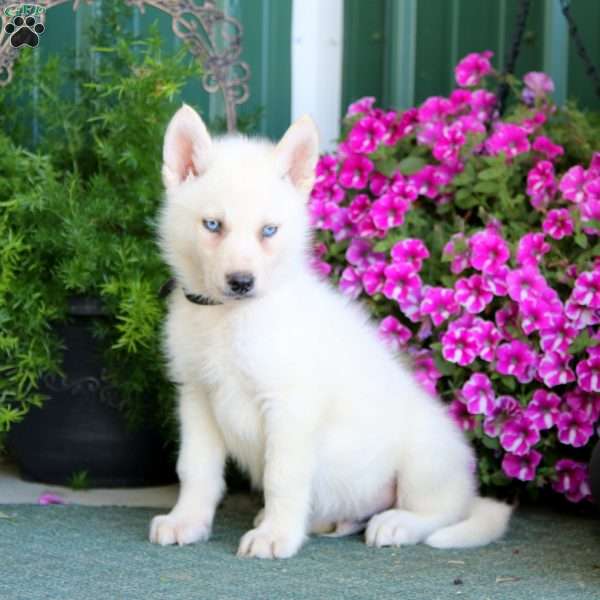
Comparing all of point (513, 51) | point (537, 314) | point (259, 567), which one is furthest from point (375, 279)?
point (259, 567)

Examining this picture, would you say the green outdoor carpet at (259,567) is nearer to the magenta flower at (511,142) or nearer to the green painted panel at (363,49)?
the magenta flower at (511,142)

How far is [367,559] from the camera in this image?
10.4ft

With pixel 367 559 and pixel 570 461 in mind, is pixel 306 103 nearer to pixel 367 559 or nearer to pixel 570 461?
pixel 570 461

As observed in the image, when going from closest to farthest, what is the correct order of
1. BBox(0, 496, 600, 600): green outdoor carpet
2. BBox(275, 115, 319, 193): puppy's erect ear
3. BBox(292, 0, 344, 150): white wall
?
BBox(0, 496, 600, 600): green outdoor carpet, BBox(275, 115, 319, 193): puppy's erect ear, BBox(292, 0, 344, 150): white wall

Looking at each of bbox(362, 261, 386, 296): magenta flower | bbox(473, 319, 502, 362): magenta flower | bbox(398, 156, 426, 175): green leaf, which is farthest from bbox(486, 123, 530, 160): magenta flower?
bbox(473, 319, 502, 362): magenta flower

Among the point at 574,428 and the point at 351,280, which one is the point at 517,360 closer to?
the point at 574,428

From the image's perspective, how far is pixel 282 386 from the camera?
3195 mm

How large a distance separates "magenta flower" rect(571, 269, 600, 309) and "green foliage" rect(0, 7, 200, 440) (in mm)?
1336

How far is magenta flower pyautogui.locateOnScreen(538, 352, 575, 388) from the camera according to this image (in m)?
3.70

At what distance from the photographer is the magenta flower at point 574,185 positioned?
3875 mm

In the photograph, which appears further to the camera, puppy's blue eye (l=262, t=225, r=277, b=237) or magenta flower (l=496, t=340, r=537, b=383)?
magenta flower (l=496, t=340, r=537, b=383)

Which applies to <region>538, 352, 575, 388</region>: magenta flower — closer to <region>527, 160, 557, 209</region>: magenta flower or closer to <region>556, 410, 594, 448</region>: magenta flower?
<region>556, 410, 594, 448</region>: magenta flower

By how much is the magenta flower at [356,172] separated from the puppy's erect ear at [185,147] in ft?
3.45
